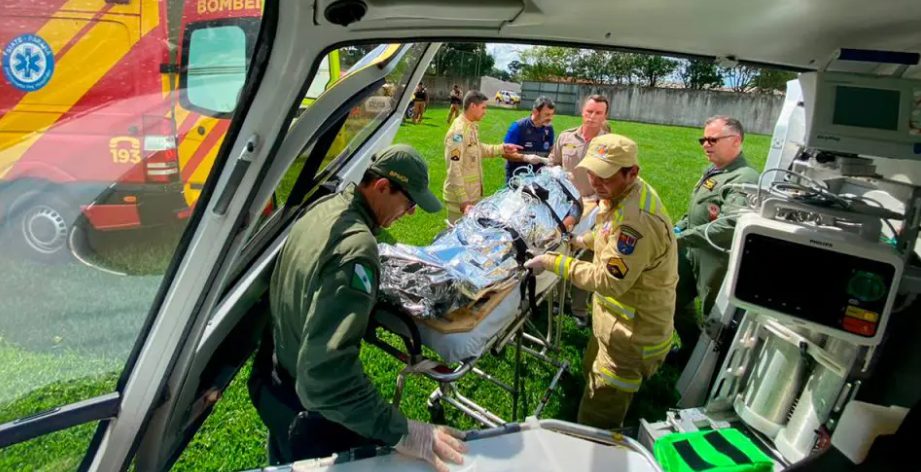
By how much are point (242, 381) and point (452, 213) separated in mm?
2769

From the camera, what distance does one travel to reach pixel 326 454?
2086 millimetres

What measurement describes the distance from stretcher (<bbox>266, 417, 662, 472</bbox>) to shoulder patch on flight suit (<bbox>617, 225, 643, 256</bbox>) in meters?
0.95

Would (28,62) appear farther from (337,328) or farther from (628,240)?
(628,240)

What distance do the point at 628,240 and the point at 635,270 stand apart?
0.52ft

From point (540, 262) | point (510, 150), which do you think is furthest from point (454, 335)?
point (510, 150)

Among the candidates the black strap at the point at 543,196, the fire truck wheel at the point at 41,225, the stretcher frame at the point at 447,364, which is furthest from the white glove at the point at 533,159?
the fire truck wheel at the point at 41,225

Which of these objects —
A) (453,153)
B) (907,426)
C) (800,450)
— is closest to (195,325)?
(907,426)

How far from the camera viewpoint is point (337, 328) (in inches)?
67.1

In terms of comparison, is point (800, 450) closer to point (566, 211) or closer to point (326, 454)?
point (566, 211)

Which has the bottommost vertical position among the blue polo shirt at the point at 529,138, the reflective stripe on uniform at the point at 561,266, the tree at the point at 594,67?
the reflective stripe on uniform at the point at 561,266

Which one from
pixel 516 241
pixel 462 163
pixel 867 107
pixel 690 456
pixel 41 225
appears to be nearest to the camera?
pixel 41 225

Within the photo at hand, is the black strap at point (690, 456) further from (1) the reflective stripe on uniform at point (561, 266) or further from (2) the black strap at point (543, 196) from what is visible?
(2) the black strap at point (543, 196)

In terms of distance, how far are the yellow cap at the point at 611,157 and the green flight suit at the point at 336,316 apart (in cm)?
135

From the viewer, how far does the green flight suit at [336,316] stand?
171 cm
